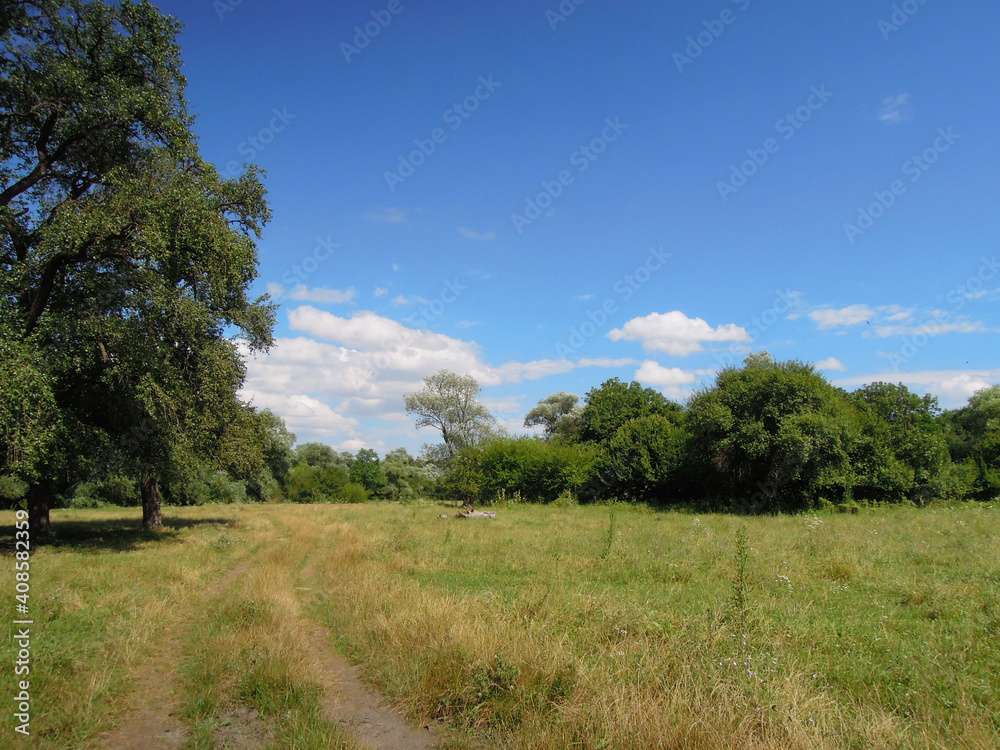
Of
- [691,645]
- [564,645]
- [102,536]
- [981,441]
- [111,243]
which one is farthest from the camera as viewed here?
[981,441]

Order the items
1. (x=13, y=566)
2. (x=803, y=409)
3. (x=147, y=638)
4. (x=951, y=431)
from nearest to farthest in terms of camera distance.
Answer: (x=147, y=638), (x=13, y=566), (x=803, y=409), (x=951, y=431)

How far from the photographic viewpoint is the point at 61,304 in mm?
13711

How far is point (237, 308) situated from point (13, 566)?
923 centimetres

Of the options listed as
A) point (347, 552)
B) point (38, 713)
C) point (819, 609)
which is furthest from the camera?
point (347, 552)

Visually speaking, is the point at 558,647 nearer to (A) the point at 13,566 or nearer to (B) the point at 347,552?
(B) the point at 347,552

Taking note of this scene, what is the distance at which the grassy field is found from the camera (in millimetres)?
4594

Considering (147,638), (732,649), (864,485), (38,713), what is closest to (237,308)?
(147,638)

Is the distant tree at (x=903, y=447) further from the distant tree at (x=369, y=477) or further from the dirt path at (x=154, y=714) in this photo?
the distant tree at (x=369, y=477)

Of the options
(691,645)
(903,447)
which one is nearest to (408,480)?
(903,447)

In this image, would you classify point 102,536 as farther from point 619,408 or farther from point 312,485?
point 312,485

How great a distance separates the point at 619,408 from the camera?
3966cm

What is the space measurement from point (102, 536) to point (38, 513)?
2240 mm

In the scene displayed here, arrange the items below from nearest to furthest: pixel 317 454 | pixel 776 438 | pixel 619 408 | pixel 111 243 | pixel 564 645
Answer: pixel 564 645
pixel 111 243
pixel 776 438
pixel 619 408
pixel 317 454

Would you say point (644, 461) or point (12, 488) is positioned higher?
point (644, 461)
